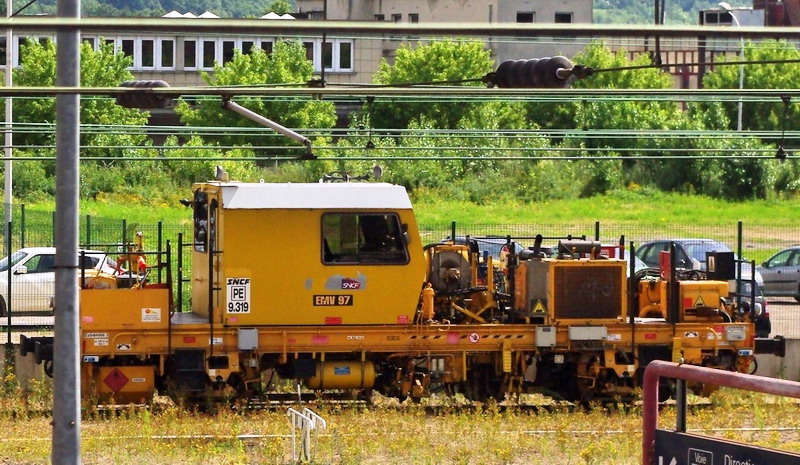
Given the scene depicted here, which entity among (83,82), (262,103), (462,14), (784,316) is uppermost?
(462,14)

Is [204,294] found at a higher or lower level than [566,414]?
higher

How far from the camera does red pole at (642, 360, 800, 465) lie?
20.0ft

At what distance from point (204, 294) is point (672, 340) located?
6347 millimetres

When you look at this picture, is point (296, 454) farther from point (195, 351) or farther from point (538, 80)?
point (538, 80)

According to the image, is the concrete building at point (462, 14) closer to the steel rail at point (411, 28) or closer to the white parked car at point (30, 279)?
the white parked car at point (30, 279)

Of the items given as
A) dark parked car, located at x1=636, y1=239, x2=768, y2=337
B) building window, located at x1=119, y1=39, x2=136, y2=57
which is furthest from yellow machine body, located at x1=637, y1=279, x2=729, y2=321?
building window, located at x1=119, y1=39, x2=136, y2=57

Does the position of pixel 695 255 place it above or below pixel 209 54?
below

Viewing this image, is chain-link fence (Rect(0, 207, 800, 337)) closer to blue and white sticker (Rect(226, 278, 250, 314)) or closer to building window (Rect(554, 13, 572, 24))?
blue and white sticker (Rect(226, 278, 250, 314))

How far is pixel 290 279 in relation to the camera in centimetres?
1638

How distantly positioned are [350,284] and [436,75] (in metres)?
31.0

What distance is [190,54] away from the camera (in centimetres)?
4991

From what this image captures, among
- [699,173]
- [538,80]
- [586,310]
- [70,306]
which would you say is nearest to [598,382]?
[586,310]

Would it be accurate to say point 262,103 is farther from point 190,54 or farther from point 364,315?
point 364,315

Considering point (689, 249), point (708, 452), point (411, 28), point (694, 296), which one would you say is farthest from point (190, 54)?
point (708, 452)
